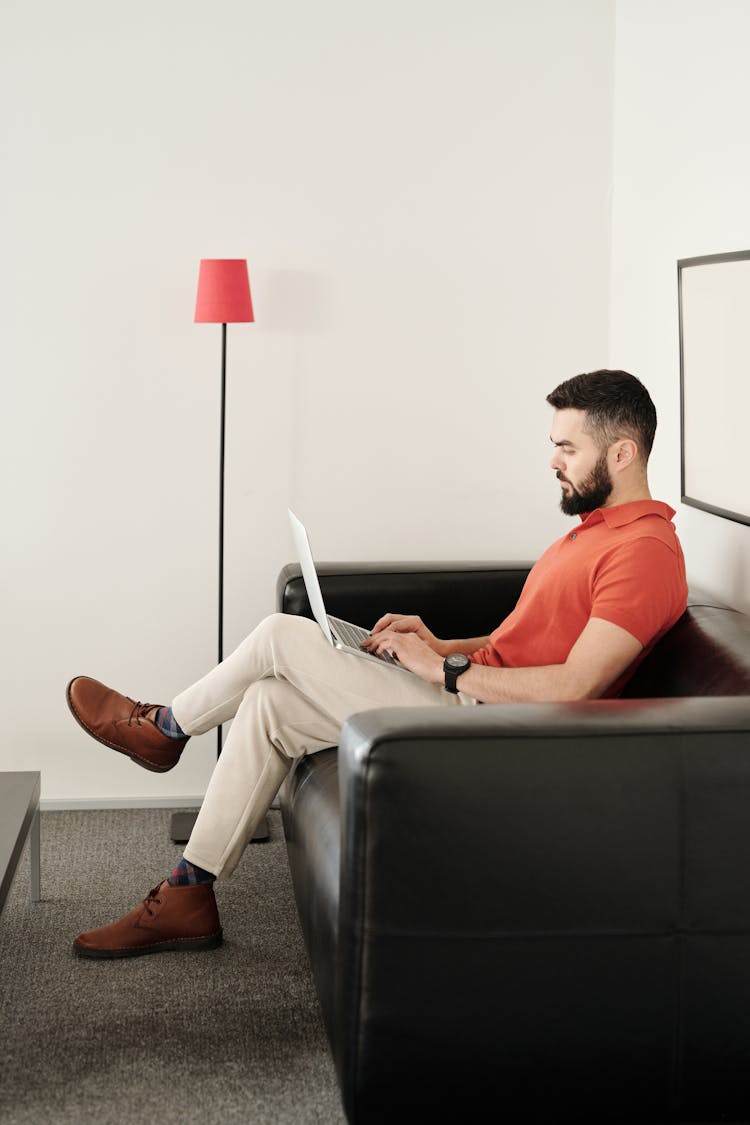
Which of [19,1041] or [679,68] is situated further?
[679,68]

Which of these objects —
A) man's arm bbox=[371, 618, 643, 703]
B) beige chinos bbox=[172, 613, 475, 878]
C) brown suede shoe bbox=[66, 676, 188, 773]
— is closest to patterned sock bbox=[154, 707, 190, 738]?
brown suede shoe bbox=[66, 676, 188, 773]

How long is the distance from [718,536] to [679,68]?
4.02 ft

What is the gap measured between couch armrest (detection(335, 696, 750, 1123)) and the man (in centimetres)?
66

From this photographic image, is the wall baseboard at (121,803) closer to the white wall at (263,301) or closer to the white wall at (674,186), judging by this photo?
the white wall at (263,301)

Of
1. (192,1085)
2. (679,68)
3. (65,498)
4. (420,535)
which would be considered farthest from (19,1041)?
(679,68)

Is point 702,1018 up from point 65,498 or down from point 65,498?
down

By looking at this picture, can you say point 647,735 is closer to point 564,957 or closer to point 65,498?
point 564,957

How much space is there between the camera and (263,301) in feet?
12.1

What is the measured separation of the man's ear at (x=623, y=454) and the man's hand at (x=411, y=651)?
557 mm

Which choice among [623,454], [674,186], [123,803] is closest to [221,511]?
[123,803]

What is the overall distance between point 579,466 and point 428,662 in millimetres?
525

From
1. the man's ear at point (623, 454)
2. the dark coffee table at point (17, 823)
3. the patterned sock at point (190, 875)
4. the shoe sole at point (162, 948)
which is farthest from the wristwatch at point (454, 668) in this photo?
the dark coffee table at point (17, 823)

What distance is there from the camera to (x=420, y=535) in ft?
12.7

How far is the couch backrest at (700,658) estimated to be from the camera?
2.27 m
